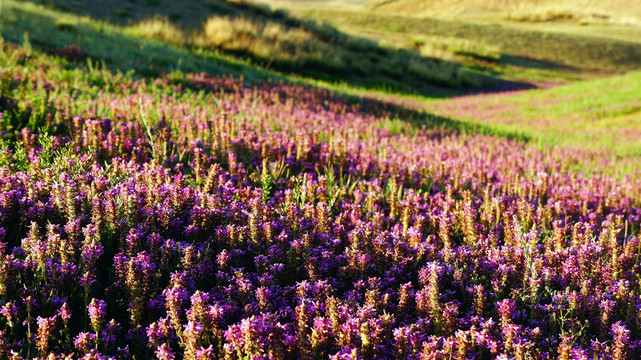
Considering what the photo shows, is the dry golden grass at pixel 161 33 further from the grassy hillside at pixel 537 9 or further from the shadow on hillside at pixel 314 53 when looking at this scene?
the grassy hillside at pixel 537 9

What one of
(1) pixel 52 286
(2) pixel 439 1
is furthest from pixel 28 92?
(2) pixel 439 1

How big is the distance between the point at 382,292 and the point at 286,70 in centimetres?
1941

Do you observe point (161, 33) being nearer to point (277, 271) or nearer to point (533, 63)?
point (277, 271)

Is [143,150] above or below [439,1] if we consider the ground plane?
below

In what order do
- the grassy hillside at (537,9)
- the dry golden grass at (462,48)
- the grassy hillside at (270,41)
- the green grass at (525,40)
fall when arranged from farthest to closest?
the grassy hillside at (537,9)
the green grass at (525,40)
the dry golden grass at (462,48)
the grassy hillside at (270,41)

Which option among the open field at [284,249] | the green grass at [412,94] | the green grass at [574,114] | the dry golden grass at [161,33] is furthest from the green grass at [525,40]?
the open field at [284,249]

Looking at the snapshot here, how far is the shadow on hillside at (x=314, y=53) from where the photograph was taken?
21.5 meters

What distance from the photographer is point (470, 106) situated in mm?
19688

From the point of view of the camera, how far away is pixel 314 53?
24.1 m

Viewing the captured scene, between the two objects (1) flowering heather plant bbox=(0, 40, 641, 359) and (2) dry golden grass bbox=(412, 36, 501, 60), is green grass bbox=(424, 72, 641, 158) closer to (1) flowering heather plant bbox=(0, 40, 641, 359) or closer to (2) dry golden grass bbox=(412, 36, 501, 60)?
(1) flowering heather plant bbox=(0, 40, 641, 359)

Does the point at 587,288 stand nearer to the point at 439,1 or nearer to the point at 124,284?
the point at 124,284

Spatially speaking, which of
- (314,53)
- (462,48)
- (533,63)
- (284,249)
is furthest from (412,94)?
(533,63)

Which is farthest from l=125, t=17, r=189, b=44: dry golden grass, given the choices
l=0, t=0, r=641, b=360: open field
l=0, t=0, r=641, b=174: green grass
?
l=0, t=0, r=641, b=360: open field

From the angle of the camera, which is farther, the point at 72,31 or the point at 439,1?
the point at 439,1
